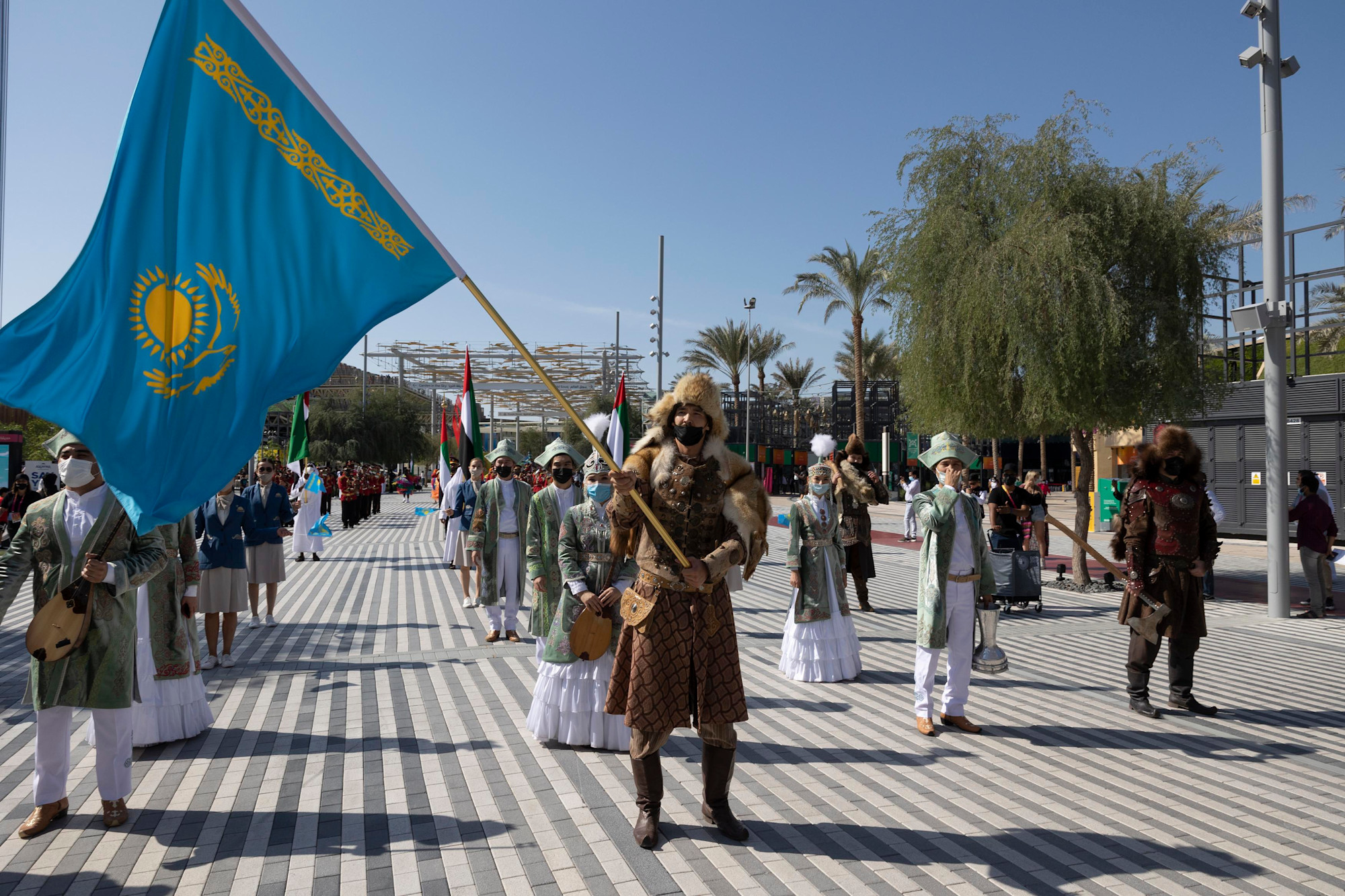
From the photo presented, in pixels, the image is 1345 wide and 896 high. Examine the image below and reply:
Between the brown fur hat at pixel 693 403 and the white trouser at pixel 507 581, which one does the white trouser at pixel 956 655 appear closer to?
the brown fur hat at pixel 693 403

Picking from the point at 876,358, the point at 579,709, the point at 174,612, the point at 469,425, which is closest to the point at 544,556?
the point at 579,709

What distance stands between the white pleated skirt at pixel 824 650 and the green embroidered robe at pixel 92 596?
199 inches

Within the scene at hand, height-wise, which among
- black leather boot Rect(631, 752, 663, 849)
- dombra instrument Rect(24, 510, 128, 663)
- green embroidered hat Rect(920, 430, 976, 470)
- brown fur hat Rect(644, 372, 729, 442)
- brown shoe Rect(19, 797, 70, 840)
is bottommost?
brown shoe Rect(19, 797, 70, 840)

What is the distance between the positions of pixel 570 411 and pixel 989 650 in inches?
156

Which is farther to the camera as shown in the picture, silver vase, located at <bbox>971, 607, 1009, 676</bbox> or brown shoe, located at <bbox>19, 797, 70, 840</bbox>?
silver vase, located at <bbox>971, 607, 1009, 676</bbox>

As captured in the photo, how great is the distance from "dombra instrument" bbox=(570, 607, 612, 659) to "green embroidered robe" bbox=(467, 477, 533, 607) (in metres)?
4.35

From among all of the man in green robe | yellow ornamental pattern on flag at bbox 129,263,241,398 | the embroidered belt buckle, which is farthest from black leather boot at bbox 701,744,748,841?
the man in green robe

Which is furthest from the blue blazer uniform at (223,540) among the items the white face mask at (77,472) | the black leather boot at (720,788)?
the black leather boot at (720,788)

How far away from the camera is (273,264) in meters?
3.71

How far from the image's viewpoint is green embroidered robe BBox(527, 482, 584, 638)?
243 inches

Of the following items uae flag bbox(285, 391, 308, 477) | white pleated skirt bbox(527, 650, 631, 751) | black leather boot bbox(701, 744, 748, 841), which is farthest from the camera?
uae flag bbox(285, 391, 308, 477)

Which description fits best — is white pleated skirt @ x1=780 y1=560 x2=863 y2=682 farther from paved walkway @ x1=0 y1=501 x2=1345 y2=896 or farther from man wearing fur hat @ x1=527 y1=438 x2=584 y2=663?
man wearing fur hat @ x1=527 y1=438 x2=584 y2=663

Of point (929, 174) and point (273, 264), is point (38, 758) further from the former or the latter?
point (929, 174)

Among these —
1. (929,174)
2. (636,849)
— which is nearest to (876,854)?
(636,849)
